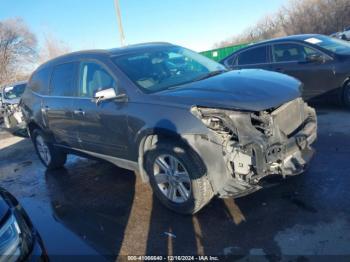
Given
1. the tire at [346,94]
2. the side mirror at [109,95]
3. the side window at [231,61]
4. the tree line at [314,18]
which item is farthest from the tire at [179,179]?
the tree line at [314,18]

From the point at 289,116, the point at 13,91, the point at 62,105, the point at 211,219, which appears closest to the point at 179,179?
the point at 211,219

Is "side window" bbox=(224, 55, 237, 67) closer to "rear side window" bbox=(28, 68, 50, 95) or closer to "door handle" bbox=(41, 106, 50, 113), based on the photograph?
"rear side window" bbox=(28, 68, 50, 95)

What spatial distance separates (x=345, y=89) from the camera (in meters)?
6.84

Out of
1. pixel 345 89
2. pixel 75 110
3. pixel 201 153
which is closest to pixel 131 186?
pixel 75 110

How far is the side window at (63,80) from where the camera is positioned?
524cm

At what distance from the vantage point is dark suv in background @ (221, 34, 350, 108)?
22.4ft

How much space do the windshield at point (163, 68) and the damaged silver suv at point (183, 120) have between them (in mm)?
13

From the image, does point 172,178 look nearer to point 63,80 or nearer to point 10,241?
point 10,241

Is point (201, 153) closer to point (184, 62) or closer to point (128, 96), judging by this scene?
point (128, 96)

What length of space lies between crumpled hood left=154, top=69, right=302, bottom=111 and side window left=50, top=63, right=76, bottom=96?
6.15ft

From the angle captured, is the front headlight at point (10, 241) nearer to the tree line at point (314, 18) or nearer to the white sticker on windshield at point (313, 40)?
the white sticker on windshield at point (313, 40)

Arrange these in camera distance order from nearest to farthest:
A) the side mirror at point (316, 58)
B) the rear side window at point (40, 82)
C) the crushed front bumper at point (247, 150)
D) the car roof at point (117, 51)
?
the crushed front bumper at point (247, 150) < the car roof at point (117, 51) < the rear side window at point (40, 82) < the side mirror at point (316, 58)

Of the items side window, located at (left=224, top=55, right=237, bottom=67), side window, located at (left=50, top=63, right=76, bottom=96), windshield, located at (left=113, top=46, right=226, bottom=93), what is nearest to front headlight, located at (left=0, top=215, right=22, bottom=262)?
windshield, located at (left=113, top=46, right=226, bottom=93)

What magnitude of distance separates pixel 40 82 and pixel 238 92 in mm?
4053
